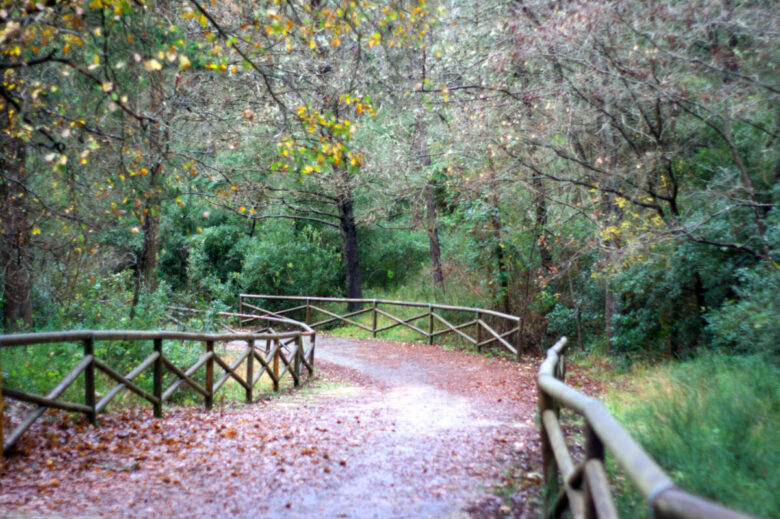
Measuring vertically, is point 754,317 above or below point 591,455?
above

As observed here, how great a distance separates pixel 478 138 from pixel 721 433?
8588 mm

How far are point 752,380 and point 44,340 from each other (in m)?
6.71

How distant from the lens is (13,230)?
357 inches

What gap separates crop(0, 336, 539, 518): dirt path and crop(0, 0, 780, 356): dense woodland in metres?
2.52

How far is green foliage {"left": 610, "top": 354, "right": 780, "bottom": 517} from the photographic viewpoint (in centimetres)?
368

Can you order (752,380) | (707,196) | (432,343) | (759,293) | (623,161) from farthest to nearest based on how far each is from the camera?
(432,343) < (623,161) < (707,196) < (759,293) < (752,380)

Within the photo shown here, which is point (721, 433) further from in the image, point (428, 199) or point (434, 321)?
point (428, 199)

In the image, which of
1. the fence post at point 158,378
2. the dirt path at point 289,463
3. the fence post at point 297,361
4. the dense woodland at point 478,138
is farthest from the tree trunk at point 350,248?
the fence post at point 158,378

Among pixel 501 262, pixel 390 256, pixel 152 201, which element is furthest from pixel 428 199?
pixel 152 201

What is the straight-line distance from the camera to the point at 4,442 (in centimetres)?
523

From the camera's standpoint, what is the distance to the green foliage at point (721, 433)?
3.68m

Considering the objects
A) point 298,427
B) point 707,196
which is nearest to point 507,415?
point 298,427

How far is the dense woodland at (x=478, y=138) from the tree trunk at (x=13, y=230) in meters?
0.05

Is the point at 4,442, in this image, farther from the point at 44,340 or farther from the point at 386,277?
the point at 386,277
